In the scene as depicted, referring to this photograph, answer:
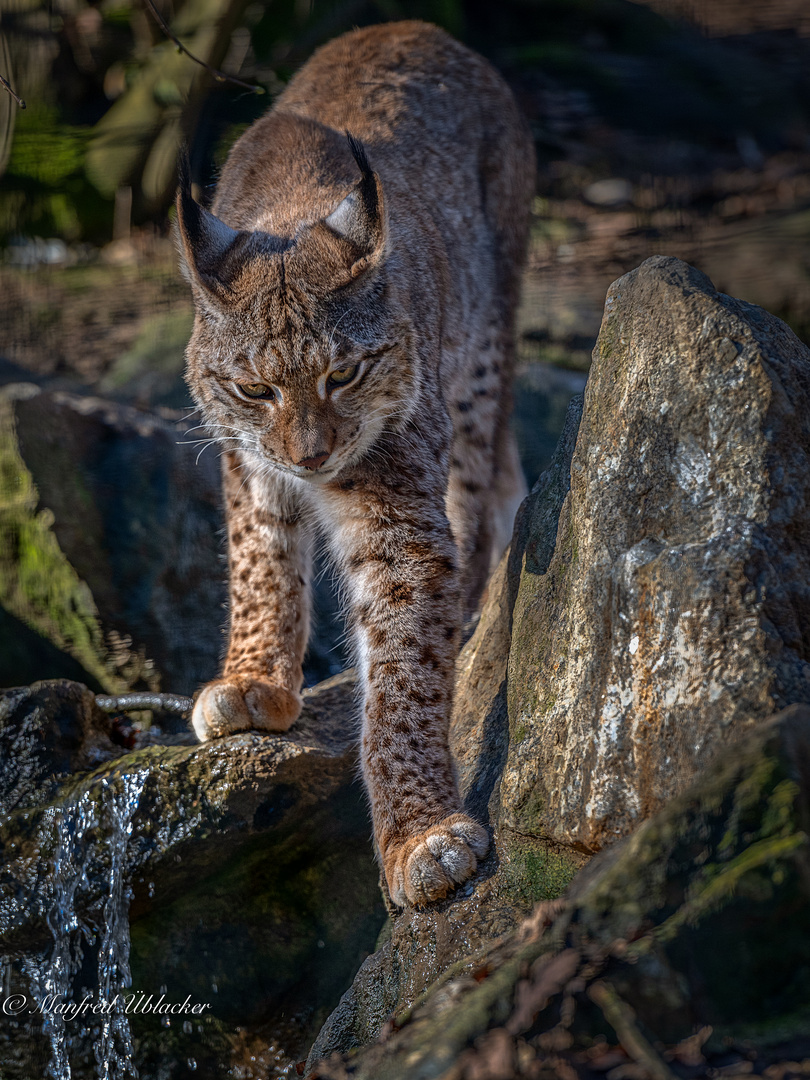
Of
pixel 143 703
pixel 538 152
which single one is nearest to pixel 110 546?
pixel 143 703

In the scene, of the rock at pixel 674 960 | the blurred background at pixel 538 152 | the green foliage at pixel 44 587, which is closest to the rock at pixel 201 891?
the rock at pixel 674 960

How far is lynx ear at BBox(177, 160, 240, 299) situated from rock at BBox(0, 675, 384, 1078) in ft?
4.80

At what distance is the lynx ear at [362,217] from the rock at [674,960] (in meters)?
2.09

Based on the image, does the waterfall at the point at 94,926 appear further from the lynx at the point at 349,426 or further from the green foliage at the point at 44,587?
the green foliage at the point at 44,587

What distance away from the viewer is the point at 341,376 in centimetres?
332

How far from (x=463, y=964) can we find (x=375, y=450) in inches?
67.8

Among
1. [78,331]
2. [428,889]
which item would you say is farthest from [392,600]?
[78,331]

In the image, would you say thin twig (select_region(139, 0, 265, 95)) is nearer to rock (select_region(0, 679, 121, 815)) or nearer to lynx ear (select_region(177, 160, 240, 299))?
lynx ear (select_region(177, 160, 240, 299))

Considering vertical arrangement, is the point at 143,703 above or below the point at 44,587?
above

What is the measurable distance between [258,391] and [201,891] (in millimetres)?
1611

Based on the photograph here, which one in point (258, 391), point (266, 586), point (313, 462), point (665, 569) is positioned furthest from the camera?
point (266, 586)

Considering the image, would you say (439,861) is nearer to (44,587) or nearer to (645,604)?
(645,604)

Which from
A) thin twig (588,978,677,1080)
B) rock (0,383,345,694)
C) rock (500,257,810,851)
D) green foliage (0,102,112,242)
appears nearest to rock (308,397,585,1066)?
rock (500,257,810,851)

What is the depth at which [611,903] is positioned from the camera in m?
1.77
